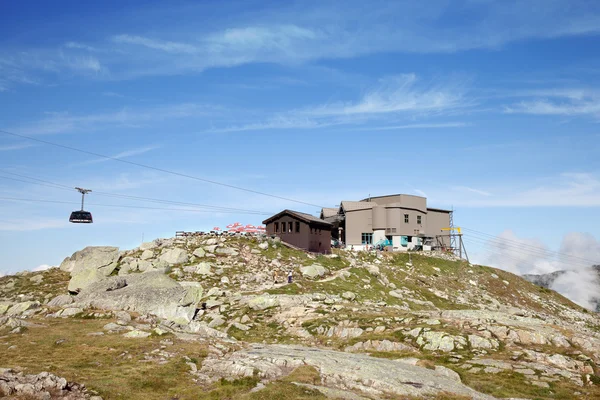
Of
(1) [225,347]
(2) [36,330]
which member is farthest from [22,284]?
(1) [225,347]

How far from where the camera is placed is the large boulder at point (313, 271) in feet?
183

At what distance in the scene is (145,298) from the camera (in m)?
36.4

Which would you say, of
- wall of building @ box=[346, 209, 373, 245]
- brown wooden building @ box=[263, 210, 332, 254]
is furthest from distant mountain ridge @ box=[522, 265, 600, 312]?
brown wooden building @ box=[263, 210, 332, 254]

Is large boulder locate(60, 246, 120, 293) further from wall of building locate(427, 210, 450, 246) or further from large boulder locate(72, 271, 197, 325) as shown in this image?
wall of building locate(427, 210, 450, 246)

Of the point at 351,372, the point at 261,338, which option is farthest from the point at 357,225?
the point at 351,372

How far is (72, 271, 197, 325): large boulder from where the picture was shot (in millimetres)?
35719

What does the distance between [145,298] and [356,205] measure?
62.9 m

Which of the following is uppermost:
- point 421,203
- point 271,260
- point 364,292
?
point 421,203

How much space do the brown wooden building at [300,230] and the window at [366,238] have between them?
50.1 feet

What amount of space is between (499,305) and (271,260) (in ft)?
113

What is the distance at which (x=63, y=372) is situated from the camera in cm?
1995

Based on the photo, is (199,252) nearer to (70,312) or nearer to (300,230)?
(300,230)

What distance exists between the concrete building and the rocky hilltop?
3046cm

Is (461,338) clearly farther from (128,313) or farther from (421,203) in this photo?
(421,203)
